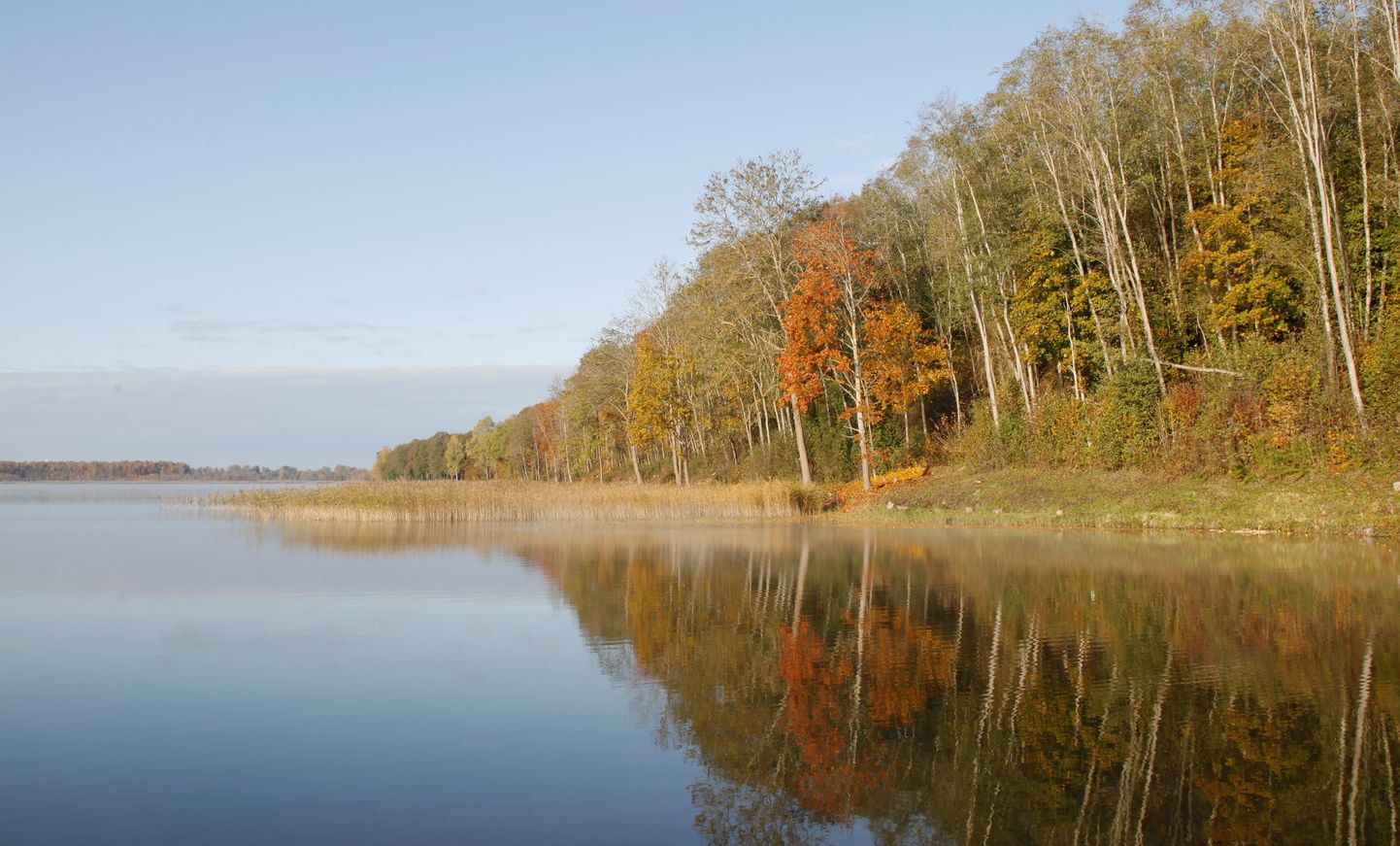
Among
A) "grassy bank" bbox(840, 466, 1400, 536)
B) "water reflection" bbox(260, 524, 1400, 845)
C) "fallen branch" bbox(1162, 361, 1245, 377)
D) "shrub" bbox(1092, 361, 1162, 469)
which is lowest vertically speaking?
"water reflection" bbox(260, 524, 1400, 845)

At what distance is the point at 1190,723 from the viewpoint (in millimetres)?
7379

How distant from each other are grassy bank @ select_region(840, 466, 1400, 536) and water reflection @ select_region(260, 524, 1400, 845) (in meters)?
3.98

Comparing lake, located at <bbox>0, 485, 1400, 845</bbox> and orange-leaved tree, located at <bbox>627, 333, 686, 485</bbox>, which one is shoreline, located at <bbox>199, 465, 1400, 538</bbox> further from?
orange-leaved tree, located at <bbox>627, 333, 686, 485</bbox>

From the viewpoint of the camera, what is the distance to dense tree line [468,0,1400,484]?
24391mm

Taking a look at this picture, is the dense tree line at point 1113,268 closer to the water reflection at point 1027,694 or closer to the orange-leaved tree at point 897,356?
the orange-leaved tree at point 897,356

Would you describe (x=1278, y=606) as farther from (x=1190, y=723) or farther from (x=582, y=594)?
(x=582, y=594)

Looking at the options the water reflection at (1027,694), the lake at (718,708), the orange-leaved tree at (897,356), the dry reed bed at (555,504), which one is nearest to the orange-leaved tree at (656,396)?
the orange-leaved tree at (897,356)

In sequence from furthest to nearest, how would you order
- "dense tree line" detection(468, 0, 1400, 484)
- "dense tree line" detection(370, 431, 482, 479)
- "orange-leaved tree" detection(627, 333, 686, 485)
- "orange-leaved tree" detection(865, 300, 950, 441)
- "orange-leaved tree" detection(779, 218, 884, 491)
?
"dense tree line" detection(370, 431, 482, 479), "orange-leaved tree" detection(627, 333, 686, 485), "orange-leaved tree" detection(865, 300, 950, 441), "orange-leaved tree" detection(779, 218, 884, 491), "dense tree line" detection(468, 0, 1400, 484)

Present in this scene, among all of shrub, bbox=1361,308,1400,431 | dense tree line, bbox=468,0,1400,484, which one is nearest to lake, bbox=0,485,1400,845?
shrub, bbox=1361,308,1400,431

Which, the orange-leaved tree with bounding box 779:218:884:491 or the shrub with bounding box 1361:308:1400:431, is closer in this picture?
the shrub with bounding box 1361:308:1400:431

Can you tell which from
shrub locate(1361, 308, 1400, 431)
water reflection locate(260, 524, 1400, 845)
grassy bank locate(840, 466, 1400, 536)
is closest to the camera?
water reflection locate(260, 524, 1400, 845)

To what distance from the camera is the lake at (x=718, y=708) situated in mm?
5801

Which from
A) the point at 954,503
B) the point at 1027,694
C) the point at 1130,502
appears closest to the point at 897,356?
the point at 954,503

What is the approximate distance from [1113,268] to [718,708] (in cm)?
2559
